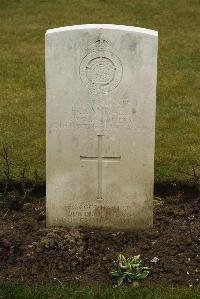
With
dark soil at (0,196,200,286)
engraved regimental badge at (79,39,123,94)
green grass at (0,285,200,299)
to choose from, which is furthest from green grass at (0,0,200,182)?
green grass at (0,285,200,299)

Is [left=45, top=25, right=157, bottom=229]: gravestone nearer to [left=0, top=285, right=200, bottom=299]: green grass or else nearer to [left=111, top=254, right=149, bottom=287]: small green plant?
[left=111, top=254, right=149, bottom=287]: small green plant

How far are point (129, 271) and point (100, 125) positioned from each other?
117cm

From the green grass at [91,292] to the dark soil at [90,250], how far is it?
0.48 feet

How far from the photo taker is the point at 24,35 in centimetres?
1303

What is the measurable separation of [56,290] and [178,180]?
2223 millimetres

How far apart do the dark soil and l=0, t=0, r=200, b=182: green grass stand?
1083 mm

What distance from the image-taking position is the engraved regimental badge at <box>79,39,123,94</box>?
4.96 metres

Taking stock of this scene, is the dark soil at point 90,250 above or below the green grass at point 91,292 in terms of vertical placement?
above

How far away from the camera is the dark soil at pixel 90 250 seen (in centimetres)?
468

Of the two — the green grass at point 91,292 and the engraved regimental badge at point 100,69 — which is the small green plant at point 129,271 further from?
the engraved regimental badge at point 100,69

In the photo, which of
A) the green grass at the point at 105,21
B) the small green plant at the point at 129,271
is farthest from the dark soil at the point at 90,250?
the green grass at the point at 105,21

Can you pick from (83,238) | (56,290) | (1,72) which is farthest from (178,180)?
(1,72)

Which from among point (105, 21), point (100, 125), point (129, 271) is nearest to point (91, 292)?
point (129, 271)

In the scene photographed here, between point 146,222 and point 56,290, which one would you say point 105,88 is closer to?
point 146,222
